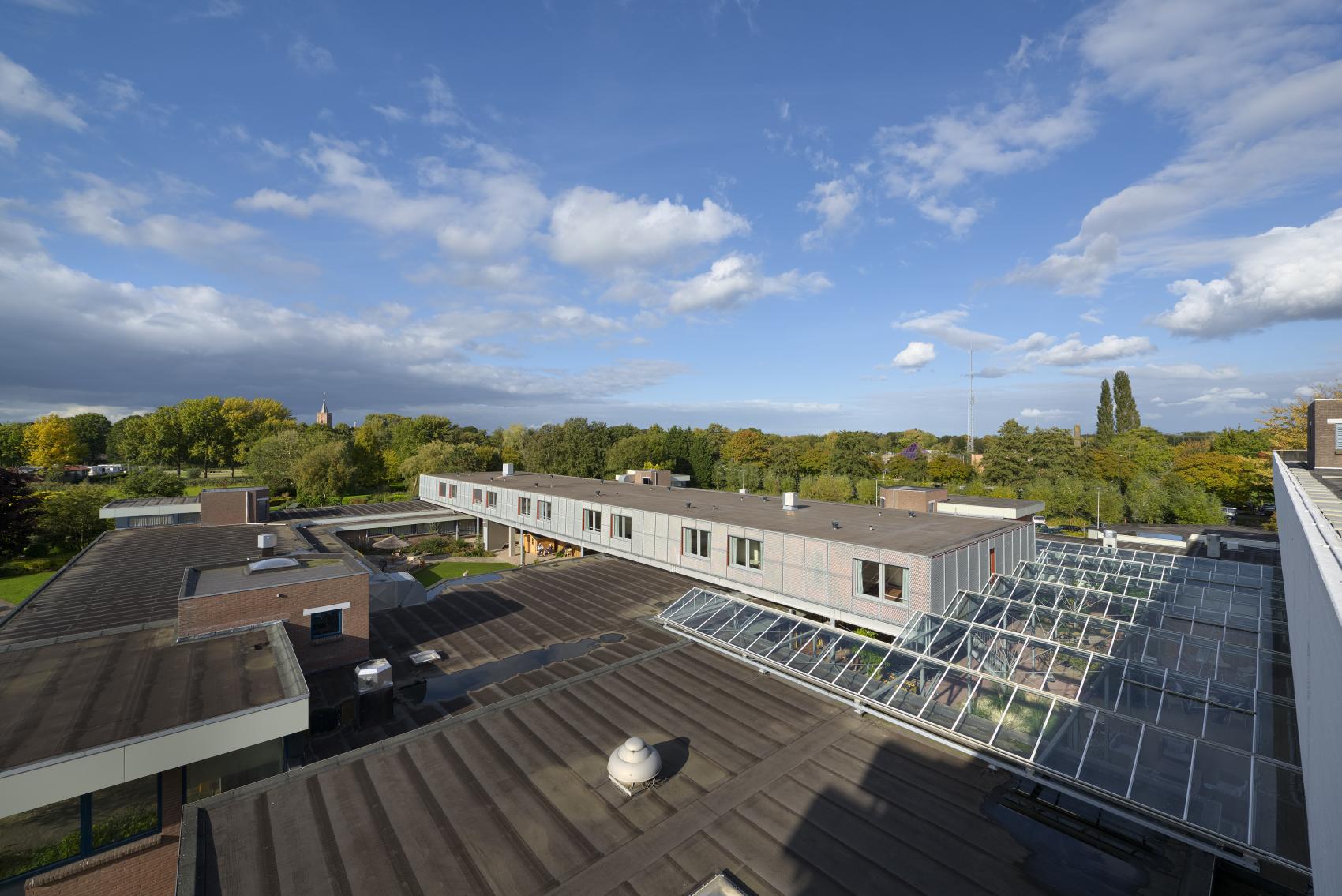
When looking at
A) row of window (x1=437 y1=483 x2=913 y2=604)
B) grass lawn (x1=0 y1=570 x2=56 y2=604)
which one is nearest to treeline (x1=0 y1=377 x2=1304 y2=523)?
grass lawn (x1=0 y1=570 x2=56 y2=604)

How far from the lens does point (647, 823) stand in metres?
8.32

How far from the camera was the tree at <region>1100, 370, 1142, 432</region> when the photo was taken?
87188mm

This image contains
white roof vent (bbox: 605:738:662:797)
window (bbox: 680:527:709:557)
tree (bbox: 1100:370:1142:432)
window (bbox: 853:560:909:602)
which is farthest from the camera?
tree (bbox: 1100:370:1142:432)

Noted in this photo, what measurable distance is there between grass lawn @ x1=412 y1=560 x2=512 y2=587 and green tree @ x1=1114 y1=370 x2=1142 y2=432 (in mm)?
100552

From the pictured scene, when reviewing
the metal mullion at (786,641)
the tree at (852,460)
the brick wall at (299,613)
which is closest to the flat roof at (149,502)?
the brick wall at (299,613)

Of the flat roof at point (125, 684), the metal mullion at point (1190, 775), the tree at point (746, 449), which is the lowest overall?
the metal mullion at point (1190, 775)

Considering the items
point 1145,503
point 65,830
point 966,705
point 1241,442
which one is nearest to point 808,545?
point 966,705

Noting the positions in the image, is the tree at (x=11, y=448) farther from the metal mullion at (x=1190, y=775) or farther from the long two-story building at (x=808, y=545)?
the metal mullion at (x=1190, y=775)

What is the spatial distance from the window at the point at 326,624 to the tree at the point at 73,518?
3805 centimetres

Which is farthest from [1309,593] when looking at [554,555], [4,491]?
[4,491]

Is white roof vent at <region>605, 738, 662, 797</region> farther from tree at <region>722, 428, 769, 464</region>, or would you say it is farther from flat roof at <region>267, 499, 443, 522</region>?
tree at <region>722, 428, 769, 464</region>

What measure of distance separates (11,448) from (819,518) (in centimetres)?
11409

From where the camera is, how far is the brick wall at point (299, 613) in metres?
14.2

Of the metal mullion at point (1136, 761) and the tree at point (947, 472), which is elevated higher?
the tree at point (947, 472)
